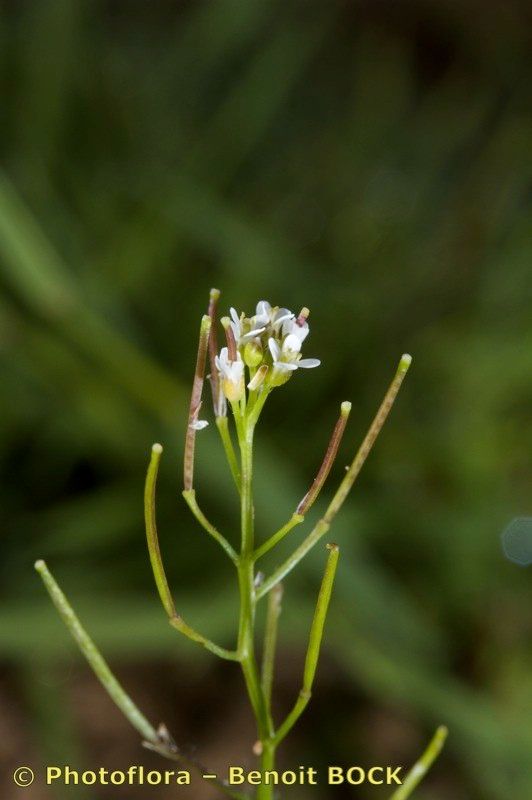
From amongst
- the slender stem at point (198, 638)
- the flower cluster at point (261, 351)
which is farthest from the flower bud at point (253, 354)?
the slender stem at point (198, 638)

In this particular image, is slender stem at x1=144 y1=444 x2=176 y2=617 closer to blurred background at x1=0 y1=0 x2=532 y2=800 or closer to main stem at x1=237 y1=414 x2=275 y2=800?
main stem at x1=237 y1=414 x2=275 y2=800

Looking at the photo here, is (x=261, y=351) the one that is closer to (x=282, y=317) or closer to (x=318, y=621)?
(x=282, y=317)

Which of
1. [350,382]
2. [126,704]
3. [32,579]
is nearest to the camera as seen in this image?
[126,704]

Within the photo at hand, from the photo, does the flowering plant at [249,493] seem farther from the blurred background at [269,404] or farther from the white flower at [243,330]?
the blurred background at [269,404]

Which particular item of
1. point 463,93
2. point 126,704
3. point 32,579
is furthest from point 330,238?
point 126,704

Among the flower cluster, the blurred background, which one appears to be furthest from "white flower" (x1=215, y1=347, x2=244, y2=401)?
the blurred background

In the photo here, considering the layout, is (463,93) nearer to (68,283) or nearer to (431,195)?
(431,195)

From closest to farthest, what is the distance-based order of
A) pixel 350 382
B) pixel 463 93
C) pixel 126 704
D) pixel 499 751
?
pixel 126 704, pixel 499 751, pixel 350 382, pixel 463 93
